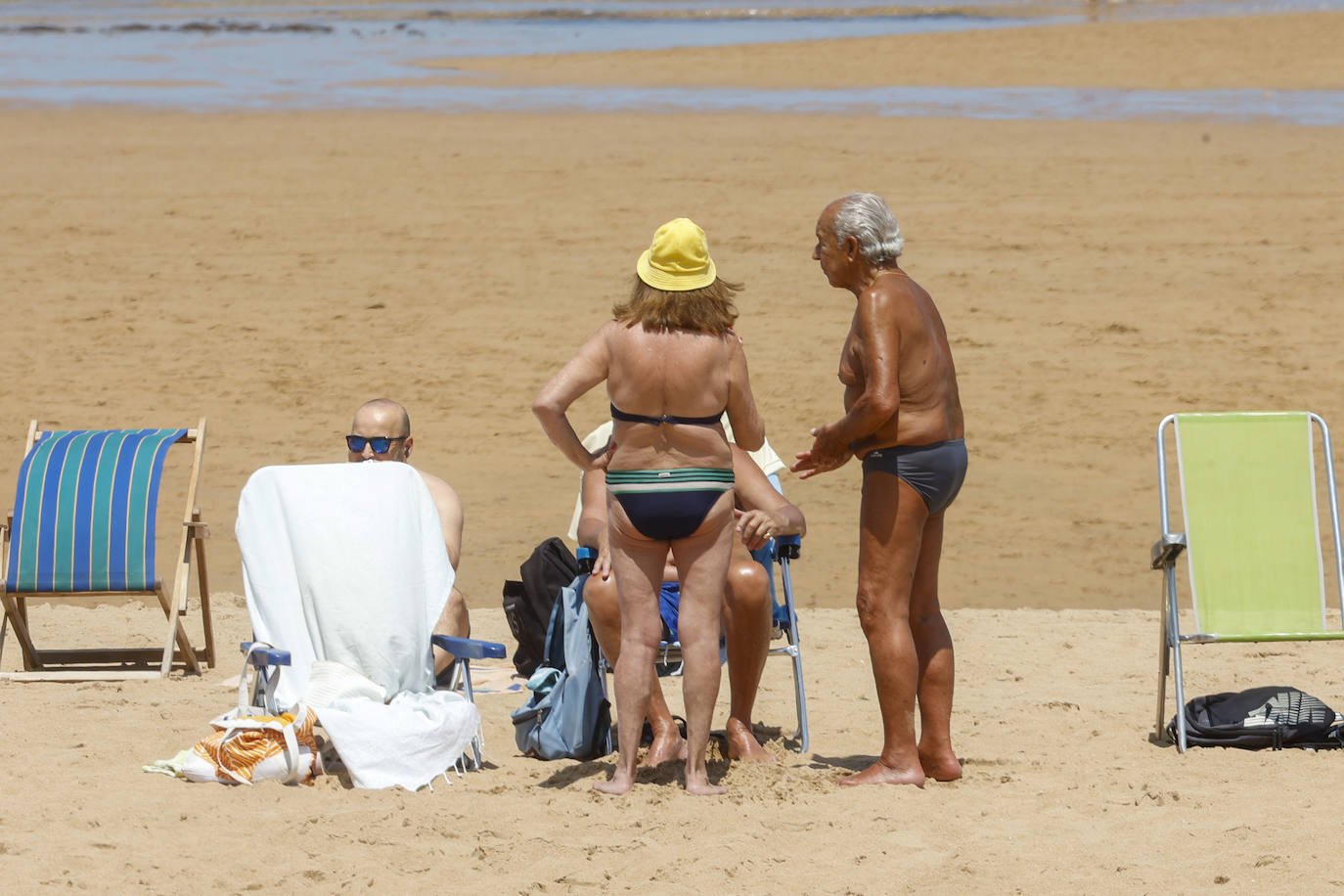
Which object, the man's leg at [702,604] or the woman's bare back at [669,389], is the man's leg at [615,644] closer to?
the man's leg at [702,604]

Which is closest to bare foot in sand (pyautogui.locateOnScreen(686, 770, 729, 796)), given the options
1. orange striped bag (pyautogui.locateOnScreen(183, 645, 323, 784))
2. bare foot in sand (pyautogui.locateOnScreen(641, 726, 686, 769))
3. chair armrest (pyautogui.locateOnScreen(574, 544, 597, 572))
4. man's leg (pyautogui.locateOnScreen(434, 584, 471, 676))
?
bare foot in sand (pyautogui.locateOnScreen(641, 726, 686, 769))

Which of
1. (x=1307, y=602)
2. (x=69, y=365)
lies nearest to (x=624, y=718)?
(x=1307, y=602)

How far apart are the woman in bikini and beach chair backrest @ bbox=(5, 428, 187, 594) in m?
2.56

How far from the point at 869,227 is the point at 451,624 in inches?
72.5

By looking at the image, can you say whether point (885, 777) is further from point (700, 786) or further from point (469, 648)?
point (469, 648)

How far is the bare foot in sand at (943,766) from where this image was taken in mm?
4887

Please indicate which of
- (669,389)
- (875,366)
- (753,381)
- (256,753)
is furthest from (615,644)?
(753,381)

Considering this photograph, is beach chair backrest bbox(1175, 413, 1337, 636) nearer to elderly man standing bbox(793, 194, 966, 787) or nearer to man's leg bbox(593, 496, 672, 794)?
elderly man standing bbox(793, 194, 966, 787)

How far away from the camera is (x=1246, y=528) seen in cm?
550

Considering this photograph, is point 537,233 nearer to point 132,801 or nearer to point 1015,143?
point 1015,143

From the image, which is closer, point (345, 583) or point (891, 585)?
point (891, 585)

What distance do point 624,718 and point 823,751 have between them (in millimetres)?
1080

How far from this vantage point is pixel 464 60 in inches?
955

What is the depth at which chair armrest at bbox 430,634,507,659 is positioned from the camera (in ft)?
16.0
